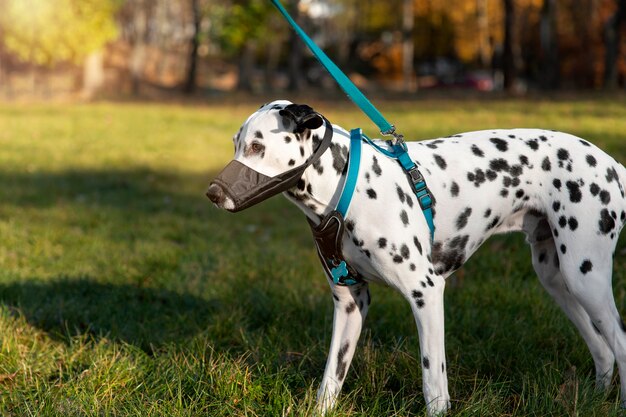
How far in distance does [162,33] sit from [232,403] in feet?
213

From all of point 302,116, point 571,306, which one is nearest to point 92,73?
point 571,306

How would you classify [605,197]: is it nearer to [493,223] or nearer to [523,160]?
[523,160]

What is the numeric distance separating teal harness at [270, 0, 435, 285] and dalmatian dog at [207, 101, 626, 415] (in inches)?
1.5

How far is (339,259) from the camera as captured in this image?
3.62 meters

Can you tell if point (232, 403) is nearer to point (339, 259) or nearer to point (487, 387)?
point (339, 259)

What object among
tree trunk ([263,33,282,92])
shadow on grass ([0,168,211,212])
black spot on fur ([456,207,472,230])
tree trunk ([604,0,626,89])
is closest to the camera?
black spot on fur ([456,207,472,230])

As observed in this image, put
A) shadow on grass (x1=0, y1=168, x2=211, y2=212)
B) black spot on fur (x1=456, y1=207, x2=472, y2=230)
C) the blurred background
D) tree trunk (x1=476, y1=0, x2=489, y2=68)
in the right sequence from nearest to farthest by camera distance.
Result: black spot on fur (x1=456, y1=207, x2=472, y2=230), shadow on grass (x1=0, y1=168, x2=211, y2=212), the blurred background, tree trunk (x1=476, y1=0, x2=489, y2=68)

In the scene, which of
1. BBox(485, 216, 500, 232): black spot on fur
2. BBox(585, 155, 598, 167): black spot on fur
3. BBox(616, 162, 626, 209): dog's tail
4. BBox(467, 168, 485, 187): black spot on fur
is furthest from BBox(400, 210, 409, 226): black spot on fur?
BBox(616, 162, 626, 209): dog's tail

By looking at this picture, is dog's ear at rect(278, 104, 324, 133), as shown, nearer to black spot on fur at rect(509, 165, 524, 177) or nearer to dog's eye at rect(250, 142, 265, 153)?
dog's eye at rect(250, 142, 265, 153)

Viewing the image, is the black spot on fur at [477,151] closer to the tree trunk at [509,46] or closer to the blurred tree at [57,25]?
the tree trunk at [509,46]

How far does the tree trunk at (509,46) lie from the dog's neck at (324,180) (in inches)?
998

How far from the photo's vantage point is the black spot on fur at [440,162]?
12.5ft

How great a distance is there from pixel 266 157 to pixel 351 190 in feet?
1.47

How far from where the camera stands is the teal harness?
3.49 m
